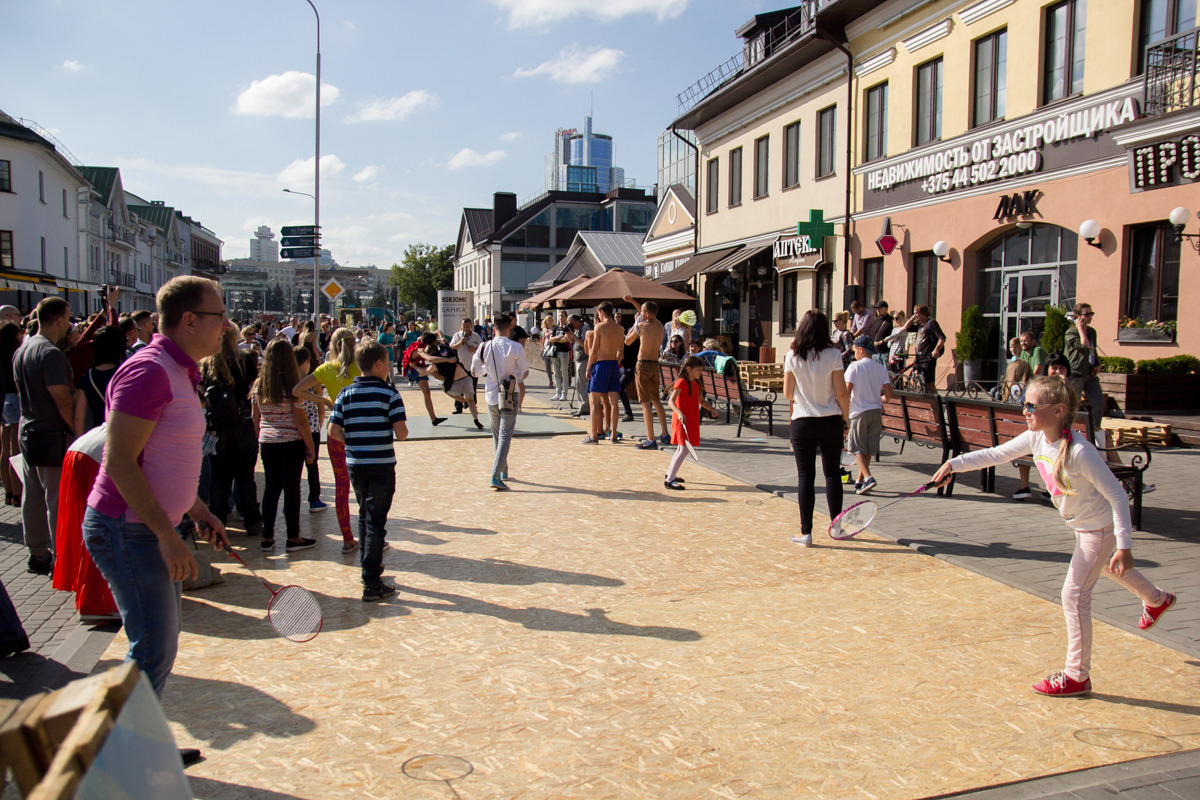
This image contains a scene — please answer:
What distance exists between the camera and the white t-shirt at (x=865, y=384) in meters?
9.16

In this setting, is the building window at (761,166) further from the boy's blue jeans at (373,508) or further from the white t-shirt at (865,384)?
the boy's blue jeans at (373,508)

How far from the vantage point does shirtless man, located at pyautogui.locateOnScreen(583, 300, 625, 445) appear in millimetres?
12211

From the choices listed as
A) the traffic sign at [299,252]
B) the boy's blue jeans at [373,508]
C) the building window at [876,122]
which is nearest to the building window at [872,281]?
the building window at [876,122]

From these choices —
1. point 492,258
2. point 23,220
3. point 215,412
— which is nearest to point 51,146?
point 23,220

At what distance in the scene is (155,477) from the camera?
3.06m

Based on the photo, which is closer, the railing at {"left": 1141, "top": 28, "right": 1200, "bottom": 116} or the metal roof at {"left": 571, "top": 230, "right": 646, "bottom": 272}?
the railing at {"left": 1141, "top": 28, "right": 1200, "bottom": 116}

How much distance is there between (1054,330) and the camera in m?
13.2

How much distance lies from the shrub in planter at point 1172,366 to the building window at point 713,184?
687 inches

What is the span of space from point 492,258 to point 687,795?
69092 millimetres

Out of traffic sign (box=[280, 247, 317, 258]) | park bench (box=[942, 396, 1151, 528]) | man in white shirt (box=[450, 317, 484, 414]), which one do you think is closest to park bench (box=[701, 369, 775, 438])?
park bench (box=[942, 396, 1151, 528])

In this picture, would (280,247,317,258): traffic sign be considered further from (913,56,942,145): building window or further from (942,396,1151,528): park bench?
(942,396,1151,528): park bench

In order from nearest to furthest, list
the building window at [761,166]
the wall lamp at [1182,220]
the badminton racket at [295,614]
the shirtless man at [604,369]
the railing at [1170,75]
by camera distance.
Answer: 1. the badminton racket at [295,614]
2. the railing at [1170,75]
3. the wall lamp at [1182,220]
4. the shirtless man at [604,369]
5. the building window at [761,166]

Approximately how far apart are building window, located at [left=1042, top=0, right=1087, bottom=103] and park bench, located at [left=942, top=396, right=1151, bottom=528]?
827 centimetres

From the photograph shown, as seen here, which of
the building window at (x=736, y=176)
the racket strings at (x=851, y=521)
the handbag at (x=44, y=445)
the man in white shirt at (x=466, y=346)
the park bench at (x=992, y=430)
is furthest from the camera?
the building window at (x=736, y=176)
